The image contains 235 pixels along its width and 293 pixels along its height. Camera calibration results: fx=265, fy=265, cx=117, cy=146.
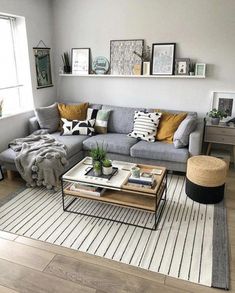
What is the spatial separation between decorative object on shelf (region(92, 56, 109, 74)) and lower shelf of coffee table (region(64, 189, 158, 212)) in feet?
7.59

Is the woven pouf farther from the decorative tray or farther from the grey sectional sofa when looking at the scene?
the decorative tray

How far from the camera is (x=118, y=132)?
4.13 meters

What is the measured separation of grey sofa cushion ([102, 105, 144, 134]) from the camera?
4035 millimetres

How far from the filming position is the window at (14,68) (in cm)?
388

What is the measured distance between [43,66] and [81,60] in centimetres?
63

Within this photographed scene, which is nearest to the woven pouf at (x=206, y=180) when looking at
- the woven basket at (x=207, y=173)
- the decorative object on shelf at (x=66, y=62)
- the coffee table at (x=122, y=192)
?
the woven basket at (x=207, y=173)

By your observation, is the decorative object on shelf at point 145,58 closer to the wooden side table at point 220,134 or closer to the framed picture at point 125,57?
the framed picture at point 125,57

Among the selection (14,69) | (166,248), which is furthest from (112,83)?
(166,248)

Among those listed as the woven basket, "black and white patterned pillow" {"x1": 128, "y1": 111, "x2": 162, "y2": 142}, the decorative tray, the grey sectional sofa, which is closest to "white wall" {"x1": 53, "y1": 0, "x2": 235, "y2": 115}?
the grey sectional sofa

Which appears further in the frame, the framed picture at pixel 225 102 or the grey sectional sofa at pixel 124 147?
the framed picture at pixel 225 102

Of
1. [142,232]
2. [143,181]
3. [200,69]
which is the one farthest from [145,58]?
[142,232]

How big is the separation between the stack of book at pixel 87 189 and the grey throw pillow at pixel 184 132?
4.10 ft

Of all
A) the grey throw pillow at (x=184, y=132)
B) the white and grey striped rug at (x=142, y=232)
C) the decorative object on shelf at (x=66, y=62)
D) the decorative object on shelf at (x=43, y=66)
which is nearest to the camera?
the white and grey striped rug at (x=142, y=232)

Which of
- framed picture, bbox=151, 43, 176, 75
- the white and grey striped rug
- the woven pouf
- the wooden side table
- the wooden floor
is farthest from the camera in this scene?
framed picture, bbox=151, 43, 176, 75
